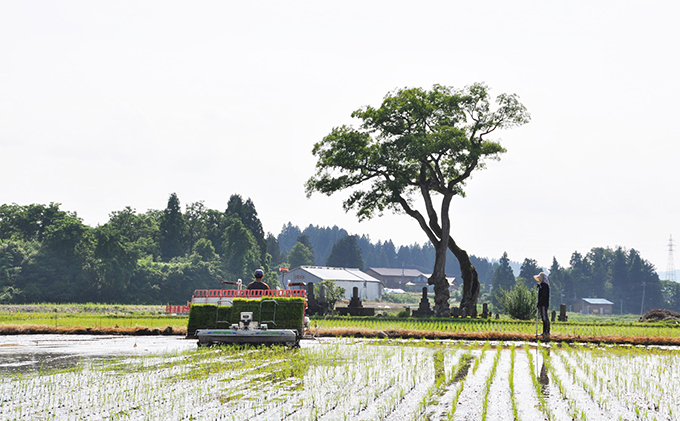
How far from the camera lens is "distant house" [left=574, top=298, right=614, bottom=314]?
141250 millimetres

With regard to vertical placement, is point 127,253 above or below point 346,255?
below

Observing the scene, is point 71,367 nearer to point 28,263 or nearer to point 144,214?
point 28,263

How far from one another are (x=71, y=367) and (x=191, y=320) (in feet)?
20.2

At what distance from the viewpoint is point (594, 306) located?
142 m

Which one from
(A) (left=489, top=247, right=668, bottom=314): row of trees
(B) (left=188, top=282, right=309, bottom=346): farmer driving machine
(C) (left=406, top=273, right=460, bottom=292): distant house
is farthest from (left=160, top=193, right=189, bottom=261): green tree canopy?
(B) (left=188, top=282, right=309, bottom=346): farmer driving machine

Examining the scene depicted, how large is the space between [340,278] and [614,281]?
7762cm

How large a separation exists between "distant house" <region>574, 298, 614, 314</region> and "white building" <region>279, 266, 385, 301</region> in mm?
47789

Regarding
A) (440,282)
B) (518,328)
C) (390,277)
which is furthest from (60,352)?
(390,277)

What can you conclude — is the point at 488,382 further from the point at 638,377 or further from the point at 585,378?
the point at 638,377

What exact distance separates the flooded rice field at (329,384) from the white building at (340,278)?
100212 millimetres

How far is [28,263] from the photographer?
2926 inches

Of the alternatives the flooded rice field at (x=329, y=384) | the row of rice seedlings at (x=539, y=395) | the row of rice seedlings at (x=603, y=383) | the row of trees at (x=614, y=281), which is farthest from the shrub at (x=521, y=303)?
the row of trees at (x=614, y=281)

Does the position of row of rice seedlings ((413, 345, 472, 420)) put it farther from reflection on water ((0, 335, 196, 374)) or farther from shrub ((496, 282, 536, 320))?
shrub ((496, 282, 536, 320))

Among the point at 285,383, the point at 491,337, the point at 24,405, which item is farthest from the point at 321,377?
the point at 491,337
